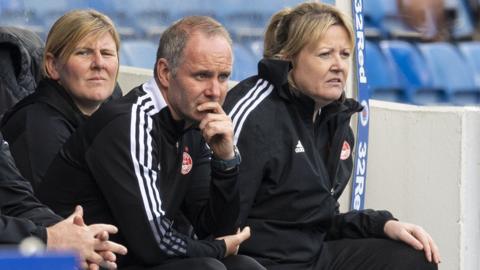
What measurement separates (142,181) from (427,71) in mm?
7074

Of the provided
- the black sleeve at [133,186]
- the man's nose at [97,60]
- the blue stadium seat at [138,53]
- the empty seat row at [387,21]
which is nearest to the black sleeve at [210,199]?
the black sleeve at [133,186]

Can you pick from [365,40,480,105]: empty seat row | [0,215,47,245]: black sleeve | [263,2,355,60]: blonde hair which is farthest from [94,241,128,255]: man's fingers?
[365,40,480,105]: empty seat row

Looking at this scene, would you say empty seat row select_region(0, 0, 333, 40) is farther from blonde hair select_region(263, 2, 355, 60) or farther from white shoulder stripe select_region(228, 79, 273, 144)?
white shoulder stripe select_region(228, 79, 273, 144)

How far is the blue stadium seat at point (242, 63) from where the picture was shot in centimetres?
605

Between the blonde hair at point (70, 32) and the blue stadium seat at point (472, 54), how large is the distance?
21.3ft

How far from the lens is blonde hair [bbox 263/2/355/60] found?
4.11 meters

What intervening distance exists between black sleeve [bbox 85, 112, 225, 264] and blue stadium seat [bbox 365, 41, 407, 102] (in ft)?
18.1

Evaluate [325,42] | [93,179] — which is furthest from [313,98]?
[93,179]

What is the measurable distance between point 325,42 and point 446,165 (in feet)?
5.44

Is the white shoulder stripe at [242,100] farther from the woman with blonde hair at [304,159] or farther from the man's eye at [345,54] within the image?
the man's eye at [345,54]

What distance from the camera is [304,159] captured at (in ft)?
13.1

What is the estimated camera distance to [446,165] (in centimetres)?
556

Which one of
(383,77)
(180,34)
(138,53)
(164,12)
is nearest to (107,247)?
(180,34)

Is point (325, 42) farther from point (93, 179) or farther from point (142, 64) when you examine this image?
point (142, 64)
